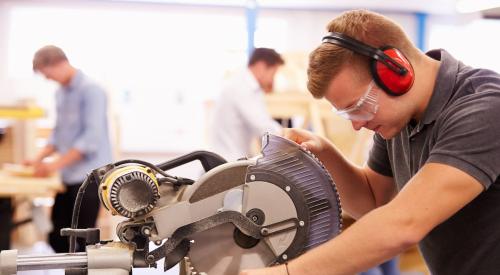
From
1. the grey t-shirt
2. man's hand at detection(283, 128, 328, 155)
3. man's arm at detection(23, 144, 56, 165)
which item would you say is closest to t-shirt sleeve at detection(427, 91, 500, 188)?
the grey t-shirt

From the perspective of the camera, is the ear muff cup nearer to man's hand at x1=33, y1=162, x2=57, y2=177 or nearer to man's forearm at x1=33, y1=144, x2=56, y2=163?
man's hand at x1=33, y1=162, x2=57, y2=177

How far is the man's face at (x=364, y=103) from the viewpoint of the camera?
124cm

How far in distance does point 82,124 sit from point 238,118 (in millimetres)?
880

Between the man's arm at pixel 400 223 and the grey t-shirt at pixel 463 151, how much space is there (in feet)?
0.10

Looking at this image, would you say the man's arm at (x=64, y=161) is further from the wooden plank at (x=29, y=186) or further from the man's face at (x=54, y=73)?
the man's face at (x=54, y=73)

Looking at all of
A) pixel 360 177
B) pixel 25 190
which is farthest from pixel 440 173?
pixel 25 190

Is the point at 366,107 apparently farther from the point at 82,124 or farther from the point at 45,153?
the point at 45,153

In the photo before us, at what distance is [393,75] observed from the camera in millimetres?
1213

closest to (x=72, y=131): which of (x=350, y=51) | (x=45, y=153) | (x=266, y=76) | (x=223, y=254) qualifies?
(x=45, y=153)

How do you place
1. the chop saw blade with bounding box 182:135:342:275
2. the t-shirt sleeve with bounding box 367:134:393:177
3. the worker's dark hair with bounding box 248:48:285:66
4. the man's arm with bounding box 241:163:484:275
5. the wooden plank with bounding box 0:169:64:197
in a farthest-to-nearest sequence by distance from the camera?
the worker's dark hair with bounding box 248:48:285:66 < the wooden plank with bounding box 0:169:64:197 < the t-shirt sleeve with bounding box 367:134:393:177 < the chop saw blade with bounding box 182:135:342:275 < the man's arm with bounding box 241:163:484:275

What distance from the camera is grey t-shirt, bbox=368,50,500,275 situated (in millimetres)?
1142

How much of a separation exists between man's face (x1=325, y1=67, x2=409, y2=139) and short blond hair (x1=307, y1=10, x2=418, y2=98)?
0.05 ft

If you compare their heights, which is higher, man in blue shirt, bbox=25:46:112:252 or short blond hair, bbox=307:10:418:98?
short blond hair, bbox=307:10:418:98

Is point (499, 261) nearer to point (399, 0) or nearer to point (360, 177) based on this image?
point (360, 177)
